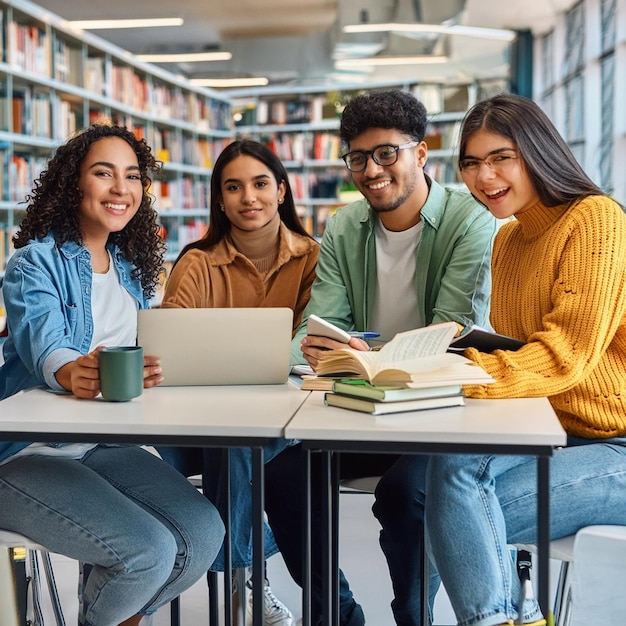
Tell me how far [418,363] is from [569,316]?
34 cm

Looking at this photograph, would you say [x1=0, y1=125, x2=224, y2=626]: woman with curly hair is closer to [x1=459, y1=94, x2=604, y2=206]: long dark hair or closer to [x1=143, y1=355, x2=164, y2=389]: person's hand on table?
[x1=143, y1=355, x2=164, y2=389]: person's hand on table

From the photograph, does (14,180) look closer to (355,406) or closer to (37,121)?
(37,121)

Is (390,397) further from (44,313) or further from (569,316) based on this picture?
(44,313)

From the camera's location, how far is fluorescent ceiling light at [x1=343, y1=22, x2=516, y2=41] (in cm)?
844

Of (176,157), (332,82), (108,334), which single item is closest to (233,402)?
(108,334)

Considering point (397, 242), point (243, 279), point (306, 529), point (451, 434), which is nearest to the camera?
point (451, 434)

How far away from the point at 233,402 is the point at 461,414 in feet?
1.34

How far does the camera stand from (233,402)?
1516mm

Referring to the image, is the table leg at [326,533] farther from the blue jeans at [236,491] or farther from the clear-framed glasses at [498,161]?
the clear-framed glasses at [498,161]

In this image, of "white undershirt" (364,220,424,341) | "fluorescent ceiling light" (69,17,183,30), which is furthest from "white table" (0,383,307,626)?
"fluorescent ceiling light" (69,17,183,30)

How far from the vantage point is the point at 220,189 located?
2.52m

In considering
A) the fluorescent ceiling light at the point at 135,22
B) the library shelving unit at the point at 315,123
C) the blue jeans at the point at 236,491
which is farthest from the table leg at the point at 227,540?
the fluorescent ceiling light at the point at 135,22

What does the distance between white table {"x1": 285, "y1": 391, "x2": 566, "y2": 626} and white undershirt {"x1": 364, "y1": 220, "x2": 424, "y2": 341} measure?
0.87m

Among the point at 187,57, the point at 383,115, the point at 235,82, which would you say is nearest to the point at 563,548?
the point at 383,115
